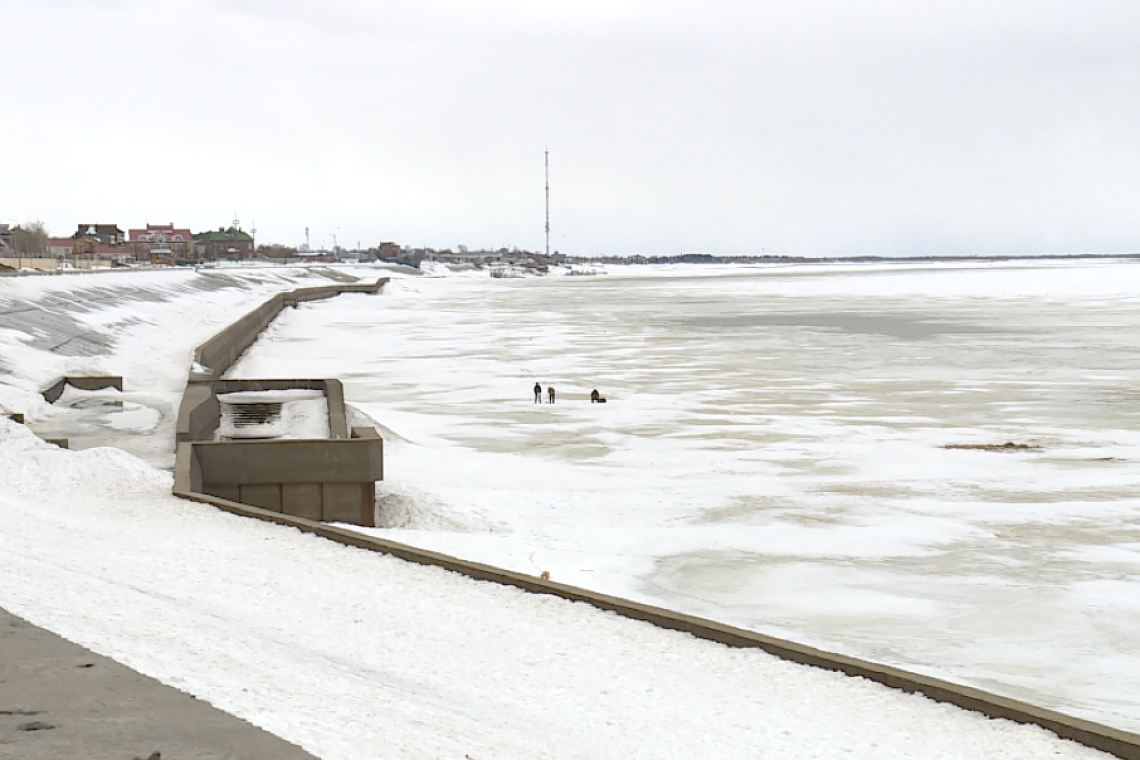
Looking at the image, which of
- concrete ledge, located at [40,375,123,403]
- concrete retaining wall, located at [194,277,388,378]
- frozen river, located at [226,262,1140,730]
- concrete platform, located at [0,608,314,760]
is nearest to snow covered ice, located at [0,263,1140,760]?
frozen river, located at [226,262,1140,730]

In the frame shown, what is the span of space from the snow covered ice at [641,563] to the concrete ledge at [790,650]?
146mm

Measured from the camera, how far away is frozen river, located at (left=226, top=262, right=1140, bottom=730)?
39.6 ft

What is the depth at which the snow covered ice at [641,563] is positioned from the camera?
8070mm

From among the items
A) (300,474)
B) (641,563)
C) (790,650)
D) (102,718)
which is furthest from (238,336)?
(102,718)

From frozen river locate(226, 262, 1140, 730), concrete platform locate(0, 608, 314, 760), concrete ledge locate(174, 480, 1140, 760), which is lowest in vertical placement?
frozen river locate(226, 262, 1140, 730)

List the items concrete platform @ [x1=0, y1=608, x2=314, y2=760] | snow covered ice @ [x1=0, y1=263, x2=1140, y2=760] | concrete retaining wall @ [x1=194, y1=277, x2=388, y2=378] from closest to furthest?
1. concrete platform @ [x1=0, y1=608, x2=314, y2=760]
2. snow covered ice @ [x1=0, y1=263, x2=1140, y2=760]
3. concrete retaining wall @ [x1=194, y1=277, x2=388, y2=378]

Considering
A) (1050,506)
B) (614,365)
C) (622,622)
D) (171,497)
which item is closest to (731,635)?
(622,622)

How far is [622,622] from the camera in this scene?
Answer: 10.2 m

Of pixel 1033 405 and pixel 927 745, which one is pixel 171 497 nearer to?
pixel 927 745

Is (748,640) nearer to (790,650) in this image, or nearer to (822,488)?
(790,650)

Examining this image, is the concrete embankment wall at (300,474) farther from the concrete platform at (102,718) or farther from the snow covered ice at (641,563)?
the concrete platform at (102,718)

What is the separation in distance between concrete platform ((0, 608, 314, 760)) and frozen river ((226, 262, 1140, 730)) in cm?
624

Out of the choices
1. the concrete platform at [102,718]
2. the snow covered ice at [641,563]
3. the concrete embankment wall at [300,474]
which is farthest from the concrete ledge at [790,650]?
the concrete embankment wall at [300,474]

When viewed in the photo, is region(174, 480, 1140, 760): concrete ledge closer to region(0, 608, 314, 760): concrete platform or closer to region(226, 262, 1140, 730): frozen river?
region(226, 262, 1140, 730): frozen river
